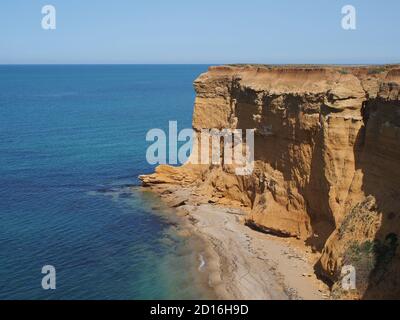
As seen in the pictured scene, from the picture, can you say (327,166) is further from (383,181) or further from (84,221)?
(84,221)

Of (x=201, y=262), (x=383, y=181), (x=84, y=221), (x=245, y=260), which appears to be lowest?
(x=201, y=262)

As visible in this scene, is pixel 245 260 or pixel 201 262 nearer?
pixel 245 260

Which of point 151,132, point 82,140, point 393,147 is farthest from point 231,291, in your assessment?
point 151,132

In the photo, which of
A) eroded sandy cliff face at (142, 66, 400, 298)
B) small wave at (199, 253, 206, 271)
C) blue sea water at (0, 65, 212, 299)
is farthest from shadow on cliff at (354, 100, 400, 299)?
small wave at (199, 253, 206, 271)

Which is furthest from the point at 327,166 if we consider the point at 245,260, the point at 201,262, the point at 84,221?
the point at 84,221

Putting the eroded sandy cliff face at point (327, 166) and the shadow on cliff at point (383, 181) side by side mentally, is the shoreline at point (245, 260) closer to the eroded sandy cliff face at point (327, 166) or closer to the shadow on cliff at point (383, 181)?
the eroded sandy cliff face at point (327, 166)

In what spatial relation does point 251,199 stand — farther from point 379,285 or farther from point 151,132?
point 151,132

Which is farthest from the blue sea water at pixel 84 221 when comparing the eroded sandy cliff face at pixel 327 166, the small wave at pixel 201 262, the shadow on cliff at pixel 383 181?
the shadow on cliff at pixel 383 181

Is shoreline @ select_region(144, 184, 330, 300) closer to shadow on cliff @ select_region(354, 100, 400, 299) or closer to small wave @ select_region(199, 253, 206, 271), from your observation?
small wave @ select_region(199, 253, 206, 271)
